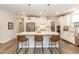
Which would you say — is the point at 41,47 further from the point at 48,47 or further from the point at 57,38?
the point at 57,38

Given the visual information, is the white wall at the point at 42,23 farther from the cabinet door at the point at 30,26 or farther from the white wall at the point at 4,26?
the white wall at the point at 4,26

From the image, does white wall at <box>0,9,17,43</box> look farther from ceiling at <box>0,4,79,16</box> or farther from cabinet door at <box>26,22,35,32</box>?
cabinet door at <box>26,22,35,32</box>

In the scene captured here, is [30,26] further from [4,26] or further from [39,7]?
[39,7]

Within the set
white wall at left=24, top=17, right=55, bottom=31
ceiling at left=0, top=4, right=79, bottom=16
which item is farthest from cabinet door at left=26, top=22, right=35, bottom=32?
ceiling at left=0, top=4, right=79, bottom=16

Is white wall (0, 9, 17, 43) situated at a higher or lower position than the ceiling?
lower

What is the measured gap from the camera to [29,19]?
12562 mm

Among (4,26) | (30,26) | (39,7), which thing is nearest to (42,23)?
(30,26)

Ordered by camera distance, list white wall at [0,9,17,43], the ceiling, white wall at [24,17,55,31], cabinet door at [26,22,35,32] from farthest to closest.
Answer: white wall at [24,17,55,31] < cabinet door at [26,22,35,32] < white wall at [0,9,17,43] < the ceiling

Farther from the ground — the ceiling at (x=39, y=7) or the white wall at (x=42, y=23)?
the ceiling at (x=39, y=7)

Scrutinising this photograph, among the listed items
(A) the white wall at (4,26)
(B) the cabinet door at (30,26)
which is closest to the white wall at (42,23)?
(B) the cabinet door at (30,26)

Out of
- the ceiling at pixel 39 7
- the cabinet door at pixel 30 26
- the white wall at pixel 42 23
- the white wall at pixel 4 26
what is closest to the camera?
the ceiling at pixel 39 7

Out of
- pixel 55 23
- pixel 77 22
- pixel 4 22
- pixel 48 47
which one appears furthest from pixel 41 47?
pixel 55 23

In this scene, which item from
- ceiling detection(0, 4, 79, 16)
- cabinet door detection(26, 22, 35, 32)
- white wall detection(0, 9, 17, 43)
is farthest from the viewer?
cabinet door detection(26, 22, 35, 32)
